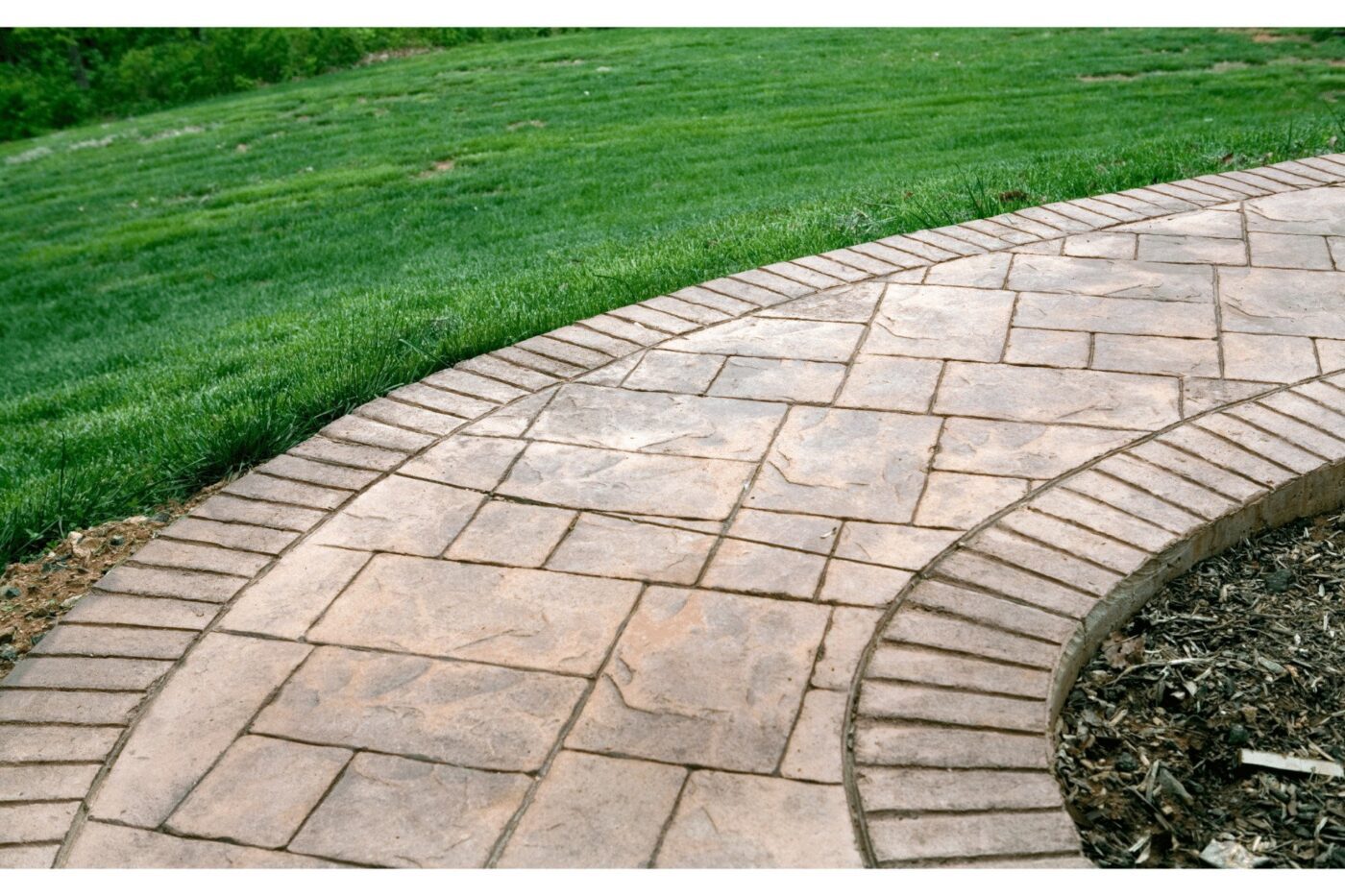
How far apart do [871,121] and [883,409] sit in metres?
6.43

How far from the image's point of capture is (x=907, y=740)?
7.06 feet

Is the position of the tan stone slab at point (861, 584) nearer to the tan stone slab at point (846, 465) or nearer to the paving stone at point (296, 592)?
the tan stone slab at point (846, 465)

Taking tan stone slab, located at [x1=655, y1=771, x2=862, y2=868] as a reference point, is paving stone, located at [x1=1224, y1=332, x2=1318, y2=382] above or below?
above

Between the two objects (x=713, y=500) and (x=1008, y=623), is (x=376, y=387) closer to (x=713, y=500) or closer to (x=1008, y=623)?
(x=713, y=500)

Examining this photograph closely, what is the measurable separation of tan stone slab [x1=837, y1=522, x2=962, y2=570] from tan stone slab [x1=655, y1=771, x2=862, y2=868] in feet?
2.41

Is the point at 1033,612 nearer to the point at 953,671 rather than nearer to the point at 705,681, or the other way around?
the point at 953,671

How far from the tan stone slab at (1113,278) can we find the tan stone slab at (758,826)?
2.59m

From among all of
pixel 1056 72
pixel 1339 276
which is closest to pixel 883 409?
pixel 1339 276

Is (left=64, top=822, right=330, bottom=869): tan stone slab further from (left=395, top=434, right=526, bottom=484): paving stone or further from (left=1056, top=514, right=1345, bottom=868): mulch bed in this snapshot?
(left=1056, top=514, right=1345, bottom=868): mulch bed

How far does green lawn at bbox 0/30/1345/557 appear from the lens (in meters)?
4.10

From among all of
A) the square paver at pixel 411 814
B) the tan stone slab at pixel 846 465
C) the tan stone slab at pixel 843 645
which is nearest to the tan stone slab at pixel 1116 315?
the tan stone slab at pixel 846 465

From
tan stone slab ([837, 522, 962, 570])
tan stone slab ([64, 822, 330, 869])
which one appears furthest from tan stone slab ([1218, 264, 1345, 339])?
tan stone slab ([64, 822, 330, 869])

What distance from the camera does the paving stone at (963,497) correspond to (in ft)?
9.21

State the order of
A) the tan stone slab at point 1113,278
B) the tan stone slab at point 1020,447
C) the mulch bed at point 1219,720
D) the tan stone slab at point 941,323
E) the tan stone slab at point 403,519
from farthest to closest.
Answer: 1. the tan stone slab at point 1113,278
2. the tan stone slab at point 941,323
3. the tan stone slab at point 1020,447
4. the tan stone slab at point 403,519
5. the mulch bed at point 1219,720
